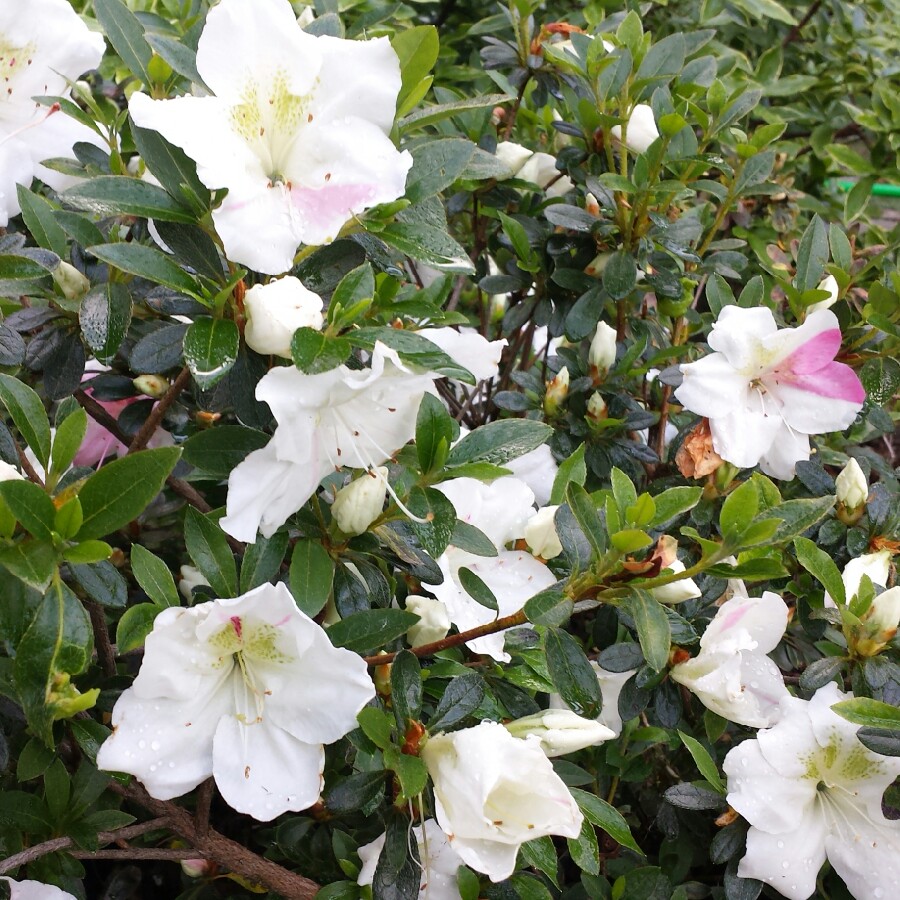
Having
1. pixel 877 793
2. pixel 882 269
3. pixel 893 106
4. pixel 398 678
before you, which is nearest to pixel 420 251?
pixel 398 678

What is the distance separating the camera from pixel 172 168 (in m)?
0.89

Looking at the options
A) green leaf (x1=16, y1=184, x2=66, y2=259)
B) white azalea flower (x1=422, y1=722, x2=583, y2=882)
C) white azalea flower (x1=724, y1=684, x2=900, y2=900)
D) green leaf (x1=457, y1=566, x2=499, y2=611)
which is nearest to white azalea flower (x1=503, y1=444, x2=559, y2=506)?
green leaf (x1=457, y1=566, x2=499, y2=611)

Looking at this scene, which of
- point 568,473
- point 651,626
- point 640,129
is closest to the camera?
point 651,626

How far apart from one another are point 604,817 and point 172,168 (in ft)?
2.57

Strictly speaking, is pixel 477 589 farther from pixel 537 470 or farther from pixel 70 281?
pixel 70 281

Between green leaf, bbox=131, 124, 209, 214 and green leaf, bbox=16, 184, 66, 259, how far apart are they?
19cm

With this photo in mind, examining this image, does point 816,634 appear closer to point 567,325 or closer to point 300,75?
point 567,325

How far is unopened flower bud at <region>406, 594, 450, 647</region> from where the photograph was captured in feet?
3.40

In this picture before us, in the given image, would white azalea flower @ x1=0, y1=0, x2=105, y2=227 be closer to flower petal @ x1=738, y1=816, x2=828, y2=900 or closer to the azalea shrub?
the azalea shrub

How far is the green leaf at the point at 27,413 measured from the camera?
0.87m

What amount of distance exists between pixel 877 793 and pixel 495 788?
0.55 metres

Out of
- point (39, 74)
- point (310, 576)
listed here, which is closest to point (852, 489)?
point (310, 576)

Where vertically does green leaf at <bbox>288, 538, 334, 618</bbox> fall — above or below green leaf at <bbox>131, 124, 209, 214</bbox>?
below

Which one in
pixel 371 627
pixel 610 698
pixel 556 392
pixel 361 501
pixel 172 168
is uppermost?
pixel 172 168
